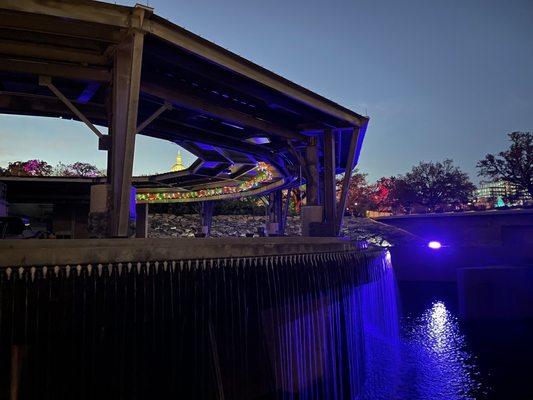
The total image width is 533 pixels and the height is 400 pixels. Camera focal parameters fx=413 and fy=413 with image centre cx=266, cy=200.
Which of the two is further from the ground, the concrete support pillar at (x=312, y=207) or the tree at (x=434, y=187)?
the tree at (x=434, y=187)

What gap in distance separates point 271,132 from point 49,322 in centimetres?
1261

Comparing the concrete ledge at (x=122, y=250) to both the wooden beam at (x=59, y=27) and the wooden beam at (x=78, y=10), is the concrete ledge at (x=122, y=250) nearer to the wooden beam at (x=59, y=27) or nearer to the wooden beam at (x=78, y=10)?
the wooden beam at (x=78, y=10)

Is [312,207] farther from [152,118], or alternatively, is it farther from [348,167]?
[152,118]

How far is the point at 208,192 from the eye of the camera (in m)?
38.8

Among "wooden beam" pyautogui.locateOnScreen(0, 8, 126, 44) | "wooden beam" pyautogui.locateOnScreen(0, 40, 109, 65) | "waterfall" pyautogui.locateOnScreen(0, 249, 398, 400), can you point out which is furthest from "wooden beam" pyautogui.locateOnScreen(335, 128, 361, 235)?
"wooden beam" pyautogui.locateOnScreen(0, 8, 126, 44)

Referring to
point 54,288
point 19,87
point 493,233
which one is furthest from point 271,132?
point 493,233

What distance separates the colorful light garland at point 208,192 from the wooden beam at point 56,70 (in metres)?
18.6

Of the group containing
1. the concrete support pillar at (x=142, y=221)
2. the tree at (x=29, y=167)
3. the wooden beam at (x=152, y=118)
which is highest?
the tree at (x=29, y=167)

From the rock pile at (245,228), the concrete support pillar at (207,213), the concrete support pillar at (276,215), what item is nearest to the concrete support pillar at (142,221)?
the rock pile at (245,228)

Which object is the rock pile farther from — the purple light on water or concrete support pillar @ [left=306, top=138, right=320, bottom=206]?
concrete support pillar @ [left=306, top=138, right=320, bottom=206]

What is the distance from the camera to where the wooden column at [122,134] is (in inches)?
383

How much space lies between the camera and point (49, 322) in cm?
577

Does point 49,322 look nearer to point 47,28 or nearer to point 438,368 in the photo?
point 47,28

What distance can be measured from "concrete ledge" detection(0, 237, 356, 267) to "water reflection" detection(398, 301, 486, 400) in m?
7.79
